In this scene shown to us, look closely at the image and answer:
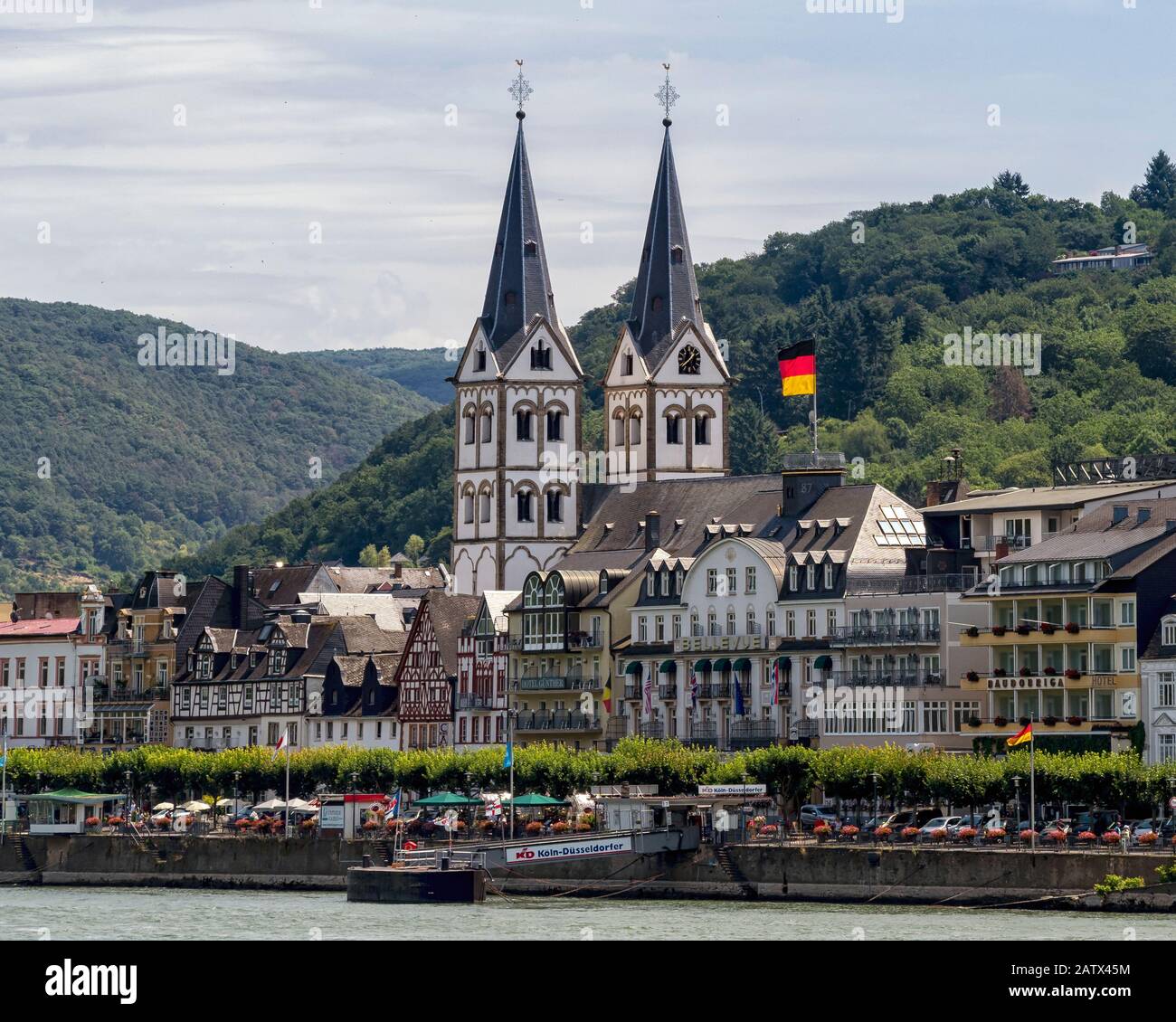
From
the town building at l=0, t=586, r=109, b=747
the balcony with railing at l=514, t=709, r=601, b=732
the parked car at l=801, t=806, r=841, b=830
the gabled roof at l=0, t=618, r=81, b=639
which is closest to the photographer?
the parked car at l=801, t=806, r=841, b=830

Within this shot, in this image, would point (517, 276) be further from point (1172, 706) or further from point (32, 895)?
point (1172, 706)

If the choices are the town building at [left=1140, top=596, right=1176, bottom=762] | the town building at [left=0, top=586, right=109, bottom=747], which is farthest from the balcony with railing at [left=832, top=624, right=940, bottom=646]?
the town building at [left=0, top=586, right=109, bottom=747]

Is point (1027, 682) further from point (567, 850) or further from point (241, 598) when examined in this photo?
point (241, 598)

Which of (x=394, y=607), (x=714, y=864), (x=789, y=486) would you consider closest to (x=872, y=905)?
(x=714, y=864)

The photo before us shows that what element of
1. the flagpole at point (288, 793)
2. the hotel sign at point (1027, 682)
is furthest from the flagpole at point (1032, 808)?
the flagpole at point (288, 793)

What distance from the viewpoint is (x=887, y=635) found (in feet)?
374

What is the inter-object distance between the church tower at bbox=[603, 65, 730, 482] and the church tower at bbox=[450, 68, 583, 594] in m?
3.08

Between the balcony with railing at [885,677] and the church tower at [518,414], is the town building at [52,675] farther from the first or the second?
the balcony with railing at [885,677]

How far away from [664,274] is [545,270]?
6199mm

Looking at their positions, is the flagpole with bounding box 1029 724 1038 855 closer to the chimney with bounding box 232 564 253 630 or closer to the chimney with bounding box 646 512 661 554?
the chimney with bounding box 646 512 661 554

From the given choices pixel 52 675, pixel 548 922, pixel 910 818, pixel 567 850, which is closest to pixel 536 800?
pixel 567 850

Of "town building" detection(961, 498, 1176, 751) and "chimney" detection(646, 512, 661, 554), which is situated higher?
"chimney" detection(646, 512, 661, 554)

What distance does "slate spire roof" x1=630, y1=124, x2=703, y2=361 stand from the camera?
15112 centimetres
